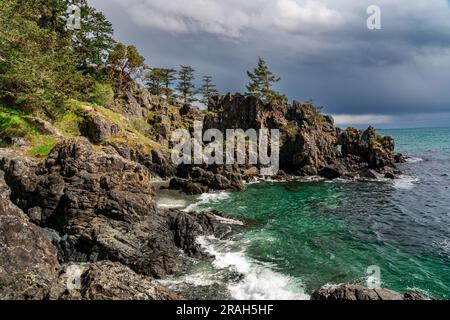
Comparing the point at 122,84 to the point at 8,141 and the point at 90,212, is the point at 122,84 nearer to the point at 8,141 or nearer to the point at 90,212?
the point at 8,141

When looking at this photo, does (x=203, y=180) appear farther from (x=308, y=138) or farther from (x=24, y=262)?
(x=24, y=262)

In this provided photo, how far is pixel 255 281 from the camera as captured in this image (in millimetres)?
21719

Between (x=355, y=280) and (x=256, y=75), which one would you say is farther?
(x=256, y=75)

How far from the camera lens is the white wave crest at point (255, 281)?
66.1 ft

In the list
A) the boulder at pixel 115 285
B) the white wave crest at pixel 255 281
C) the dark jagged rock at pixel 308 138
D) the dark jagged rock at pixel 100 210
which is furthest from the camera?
the dark jagged rock at pixel 308 138

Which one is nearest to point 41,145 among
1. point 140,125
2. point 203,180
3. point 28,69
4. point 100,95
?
point 28,69

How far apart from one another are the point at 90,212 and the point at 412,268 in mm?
28752

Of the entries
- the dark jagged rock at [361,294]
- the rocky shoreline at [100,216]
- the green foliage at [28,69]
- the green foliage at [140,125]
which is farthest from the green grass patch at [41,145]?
the dark jagged rock at [361,294]

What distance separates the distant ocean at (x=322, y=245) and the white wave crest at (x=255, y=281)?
0.23 ft

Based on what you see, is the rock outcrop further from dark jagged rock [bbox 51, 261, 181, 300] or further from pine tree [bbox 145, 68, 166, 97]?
dark jagged rock [bbox 51, 261, 181, 300]

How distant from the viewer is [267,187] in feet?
196

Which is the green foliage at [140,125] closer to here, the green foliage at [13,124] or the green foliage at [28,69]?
the green foliage at [28,69]

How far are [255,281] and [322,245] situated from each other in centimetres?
1059
